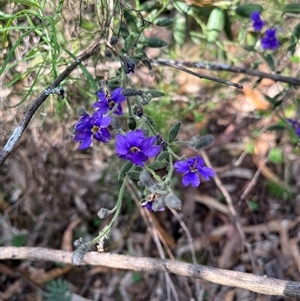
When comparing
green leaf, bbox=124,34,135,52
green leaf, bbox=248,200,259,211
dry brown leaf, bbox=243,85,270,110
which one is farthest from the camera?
dry brown leaf, bbox=243,85,270,110

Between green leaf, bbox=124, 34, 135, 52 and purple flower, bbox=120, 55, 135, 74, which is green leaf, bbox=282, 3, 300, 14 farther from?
purple flower, bbox=120, 55, 135, 74

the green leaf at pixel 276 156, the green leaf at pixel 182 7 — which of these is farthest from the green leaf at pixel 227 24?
the green leaf at pixel 276 156

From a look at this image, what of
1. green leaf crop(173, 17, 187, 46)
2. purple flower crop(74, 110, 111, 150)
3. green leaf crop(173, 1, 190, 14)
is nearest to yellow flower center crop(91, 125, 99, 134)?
purple flower crop(74, 110, 111, 150)

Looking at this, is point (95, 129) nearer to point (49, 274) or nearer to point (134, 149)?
point (134, 149)

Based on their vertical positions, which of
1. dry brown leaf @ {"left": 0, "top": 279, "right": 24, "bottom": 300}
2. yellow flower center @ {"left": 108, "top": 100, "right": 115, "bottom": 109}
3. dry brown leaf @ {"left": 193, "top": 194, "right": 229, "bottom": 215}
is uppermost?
yellow flower center @ {"left": 108, "top": 100, "right": 115, "bottom": 109}

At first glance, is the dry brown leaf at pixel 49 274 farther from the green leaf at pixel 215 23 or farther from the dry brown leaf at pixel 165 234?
the green leaf at pixel 215 23

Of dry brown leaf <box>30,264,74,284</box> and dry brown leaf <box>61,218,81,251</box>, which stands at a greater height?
dry brown leaf <box>61,218,81,251</box>
